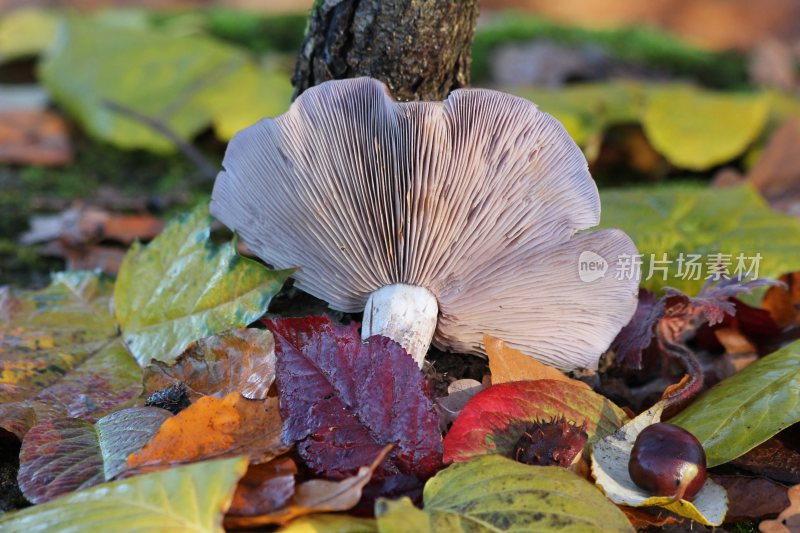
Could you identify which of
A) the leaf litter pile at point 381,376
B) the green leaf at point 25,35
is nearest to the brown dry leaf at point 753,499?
the leaf litter pile at point 381,376

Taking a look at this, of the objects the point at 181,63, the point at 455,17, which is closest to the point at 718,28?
the point at 181,63

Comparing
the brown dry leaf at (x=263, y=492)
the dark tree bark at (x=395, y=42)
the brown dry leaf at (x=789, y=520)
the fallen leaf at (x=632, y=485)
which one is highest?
the dark tree bark at (x=395, y=42)

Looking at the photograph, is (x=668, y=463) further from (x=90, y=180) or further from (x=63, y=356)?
(x=90, y=180)

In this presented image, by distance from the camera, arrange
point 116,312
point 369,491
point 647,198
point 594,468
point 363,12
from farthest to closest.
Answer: point 647,198 → point 116,312 → point 363,12 → point 594,468 → point 369,491

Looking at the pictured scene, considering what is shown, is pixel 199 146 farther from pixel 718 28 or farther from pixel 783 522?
pixel 718 28

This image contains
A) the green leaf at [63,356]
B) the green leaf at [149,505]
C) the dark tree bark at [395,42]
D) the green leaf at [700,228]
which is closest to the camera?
the green leaf at [149,505]

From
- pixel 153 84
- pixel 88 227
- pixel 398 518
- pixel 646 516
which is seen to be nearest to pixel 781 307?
pixel 646 516

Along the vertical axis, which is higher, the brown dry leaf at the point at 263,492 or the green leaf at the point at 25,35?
the green leaf at the point at 25,35

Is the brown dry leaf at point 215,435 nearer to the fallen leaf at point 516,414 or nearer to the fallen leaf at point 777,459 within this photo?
the fallen leaf at point 516,414
